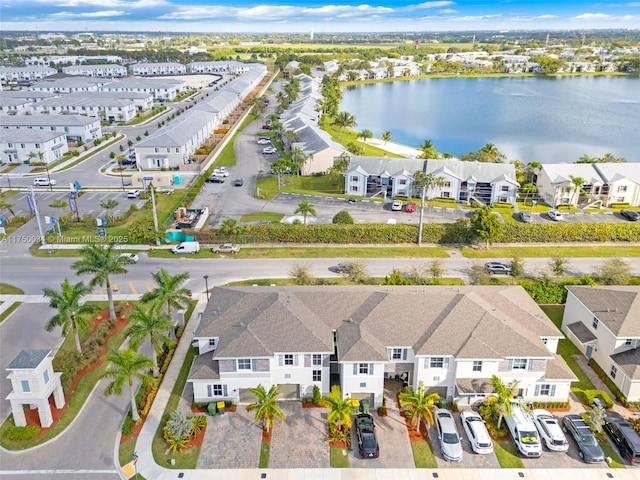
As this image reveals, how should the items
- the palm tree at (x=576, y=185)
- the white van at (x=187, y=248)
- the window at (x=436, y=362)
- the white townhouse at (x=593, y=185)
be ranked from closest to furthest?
the window at (x=436, y=362)
the white van at (x=187, y=248)
the palm tree at (x=576, y=185)
the white townhouse at (x=593, y=185)

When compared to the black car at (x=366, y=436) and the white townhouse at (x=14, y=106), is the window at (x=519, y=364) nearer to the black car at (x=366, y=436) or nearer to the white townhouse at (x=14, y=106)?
the black car at (x=366, y=436)

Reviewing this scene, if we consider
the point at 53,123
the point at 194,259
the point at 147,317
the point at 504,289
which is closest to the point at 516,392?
the point at 504,289

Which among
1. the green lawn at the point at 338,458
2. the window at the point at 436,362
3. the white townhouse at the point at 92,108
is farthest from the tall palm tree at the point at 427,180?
the white townhouse at the point at 92,108

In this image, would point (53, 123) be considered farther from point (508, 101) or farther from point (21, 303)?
point (508, 101)

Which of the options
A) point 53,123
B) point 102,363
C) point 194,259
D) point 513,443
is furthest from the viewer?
point 53,123

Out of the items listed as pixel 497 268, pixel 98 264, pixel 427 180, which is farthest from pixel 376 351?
pixel 427 180

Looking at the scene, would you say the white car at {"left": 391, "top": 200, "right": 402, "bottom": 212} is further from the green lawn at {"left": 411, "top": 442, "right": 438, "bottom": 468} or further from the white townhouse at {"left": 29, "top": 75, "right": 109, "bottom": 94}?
the white townhouse at {"left": 29, "top": 75, "right": 109, "bottom": 94}

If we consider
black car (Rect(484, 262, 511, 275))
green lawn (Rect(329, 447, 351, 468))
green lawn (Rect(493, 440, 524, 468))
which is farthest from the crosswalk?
black car (Rect(484, 262, 511, 275))

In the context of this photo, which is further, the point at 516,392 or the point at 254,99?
the point at 254,99
